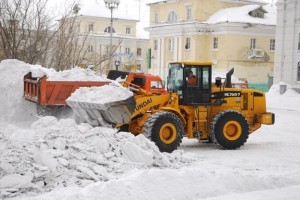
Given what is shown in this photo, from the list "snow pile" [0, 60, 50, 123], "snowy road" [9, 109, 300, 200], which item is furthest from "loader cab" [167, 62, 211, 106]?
"snow pile" [0, 60, 50, 123]

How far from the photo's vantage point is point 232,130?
13.5m

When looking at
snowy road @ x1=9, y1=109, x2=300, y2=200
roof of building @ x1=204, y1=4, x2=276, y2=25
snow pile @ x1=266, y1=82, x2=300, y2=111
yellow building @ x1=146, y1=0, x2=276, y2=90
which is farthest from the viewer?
yellow building @ x1=146, y1=0, x2=276, y2=90

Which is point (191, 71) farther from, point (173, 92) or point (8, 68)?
point (8, 68)

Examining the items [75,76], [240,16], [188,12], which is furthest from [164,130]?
[188,12]

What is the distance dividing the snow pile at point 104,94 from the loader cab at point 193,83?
5.49 ft

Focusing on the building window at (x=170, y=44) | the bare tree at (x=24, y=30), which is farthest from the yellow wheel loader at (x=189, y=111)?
the building window at (x=170, y=44)

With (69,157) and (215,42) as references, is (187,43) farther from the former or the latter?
(69,157)

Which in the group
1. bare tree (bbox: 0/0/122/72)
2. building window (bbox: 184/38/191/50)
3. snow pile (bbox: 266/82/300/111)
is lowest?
snow pile (bbox: 266/82/300/111)

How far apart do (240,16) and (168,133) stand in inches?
1511

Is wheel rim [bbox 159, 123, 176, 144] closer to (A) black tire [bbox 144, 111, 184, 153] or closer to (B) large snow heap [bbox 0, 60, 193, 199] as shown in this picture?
(A) black tire [bbox 144, 111, 184, 153]

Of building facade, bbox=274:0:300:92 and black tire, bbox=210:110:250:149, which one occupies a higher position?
building facade, bbox=274:0:300:92

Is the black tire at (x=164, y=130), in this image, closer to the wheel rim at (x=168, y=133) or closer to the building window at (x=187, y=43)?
the wheel rim at (x=168, y=133)

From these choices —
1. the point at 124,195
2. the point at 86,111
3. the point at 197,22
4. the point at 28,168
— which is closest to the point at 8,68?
the point at 86,111

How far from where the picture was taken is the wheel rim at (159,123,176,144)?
12328mm
